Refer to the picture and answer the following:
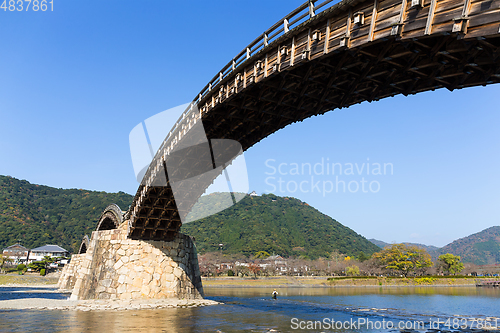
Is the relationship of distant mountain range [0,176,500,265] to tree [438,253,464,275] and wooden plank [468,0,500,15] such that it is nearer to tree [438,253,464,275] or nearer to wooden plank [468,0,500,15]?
tree [438,253,464,275]

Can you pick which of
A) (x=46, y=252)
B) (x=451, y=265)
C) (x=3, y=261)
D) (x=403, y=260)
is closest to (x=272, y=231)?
(x=403, y=260)

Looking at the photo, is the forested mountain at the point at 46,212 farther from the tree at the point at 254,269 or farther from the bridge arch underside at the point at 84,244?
the tree at the point at 254,269

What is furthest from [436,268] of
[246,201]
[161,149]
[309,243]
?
[246,201]

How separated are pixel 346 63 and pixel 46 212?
154 m

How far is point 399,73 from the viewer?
14547 millimetres

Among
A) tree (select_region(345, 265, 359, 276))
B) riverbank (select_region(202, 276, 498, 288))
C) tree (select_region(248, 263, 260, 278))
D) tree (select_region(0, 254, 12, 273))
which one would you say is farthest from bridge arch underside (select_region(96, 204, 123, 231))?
tree (select_region(345, 265, 359, 276))

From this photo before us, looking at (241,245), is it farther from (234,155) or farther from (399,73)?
(399,73)

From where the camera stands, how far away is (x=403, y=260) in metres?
87.1

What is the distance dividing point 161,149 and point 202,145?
387 centimetres

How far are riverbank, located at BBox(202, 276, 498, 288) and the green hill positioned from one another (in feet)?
127

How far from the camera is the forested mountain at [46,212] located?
401 feet

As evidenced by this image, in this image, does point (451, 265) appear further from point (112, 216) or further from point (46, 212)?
point (46, 212)

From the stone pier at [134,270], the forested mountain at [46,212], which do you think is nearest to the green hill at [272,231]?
the forested mountain at [46,212]

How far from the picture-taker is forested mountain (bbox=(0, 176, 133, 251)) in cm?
12209
